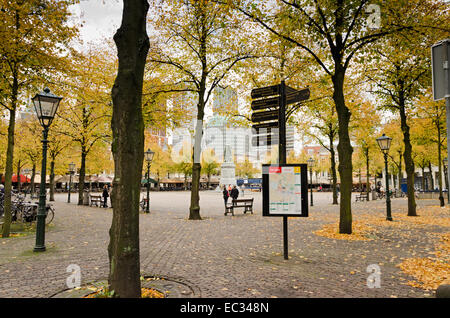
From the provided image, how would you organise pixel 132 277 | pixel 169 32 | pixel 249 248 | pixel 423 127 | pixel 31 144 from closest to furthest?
pixel 132 277 < pixel 249 248 < pixel 169 32 < pixel 423 127 < pixel 31 144

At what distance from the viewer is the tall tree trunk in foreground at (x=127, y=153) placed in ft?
12.4

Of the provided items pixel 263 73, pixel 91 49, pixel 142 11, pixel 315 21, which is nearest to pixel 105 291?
pixel 142 11

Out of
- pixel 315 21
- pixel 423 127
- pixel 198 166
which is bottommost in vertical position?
pixel 198 166

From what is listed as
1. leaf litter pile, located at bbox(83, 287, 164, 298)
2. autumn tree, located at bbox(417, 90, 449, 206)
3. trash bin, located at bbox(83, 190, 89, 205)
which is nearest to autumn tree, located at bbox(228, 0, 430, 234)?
leaf litter pile, located at bbox(83, 287, 164, 298)

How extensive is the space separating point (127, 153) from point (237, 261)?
395 centimetres

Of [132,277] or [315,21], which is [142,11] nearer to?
[132,277]

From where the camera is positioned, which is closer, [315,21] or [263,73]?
[315,21]

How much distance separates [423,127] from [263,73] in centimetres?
1308

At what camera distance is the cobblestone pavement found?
4734 mm

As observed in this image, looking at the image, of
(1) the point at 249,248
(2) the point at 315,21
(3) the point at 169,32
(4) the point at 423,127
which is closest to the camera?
(1) the point at 249,248

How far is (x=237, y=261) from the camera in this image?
6.51 m

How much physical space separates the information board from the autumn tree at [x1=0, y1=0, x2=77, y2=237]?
888 centimetres

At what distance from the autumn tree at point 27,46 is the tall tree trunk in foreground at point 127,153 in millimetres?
7780

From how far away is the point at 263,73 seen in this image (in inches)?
715
